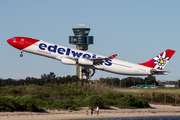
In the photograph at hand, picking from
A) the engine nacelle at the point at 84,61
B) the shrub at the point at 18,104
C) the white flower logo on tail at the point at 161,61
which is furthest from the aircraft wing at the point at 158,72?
the shrub at the point at 18,104

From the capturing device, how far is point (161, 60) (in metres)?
68.9

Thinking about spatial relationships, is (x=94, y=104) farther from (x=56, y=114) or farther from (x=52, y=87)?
(x=52, y=87)

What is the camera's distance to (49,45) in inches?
2402

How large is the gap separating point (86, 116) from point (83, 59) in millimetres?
17245

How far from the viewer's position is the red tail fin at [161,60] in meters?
67.8

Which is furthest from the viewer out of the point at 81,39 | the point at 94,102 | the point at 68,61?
the point at 81,39

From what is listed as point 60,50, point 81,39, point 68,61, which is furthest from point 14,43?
point 81,39

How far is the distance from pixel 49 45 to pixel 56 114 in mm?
17412

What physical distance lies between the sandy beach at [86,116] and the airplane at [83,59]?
885cm

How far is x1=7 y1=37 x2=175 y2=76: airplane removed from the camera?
60938 mm

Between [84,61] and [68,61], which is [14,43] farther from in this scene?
[84,61]

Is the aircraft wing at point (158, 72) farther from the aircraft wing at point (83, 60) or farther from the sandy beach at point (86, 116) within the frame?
the aircraft wing at point (83, 60)

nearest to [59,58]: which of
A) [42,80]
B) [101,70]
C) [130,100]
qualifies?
[101,70]

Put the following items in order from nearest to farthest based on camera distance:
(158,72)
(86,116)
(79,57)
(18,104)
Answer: (86,116)
(18,104)
(79,57)
(158,72)
